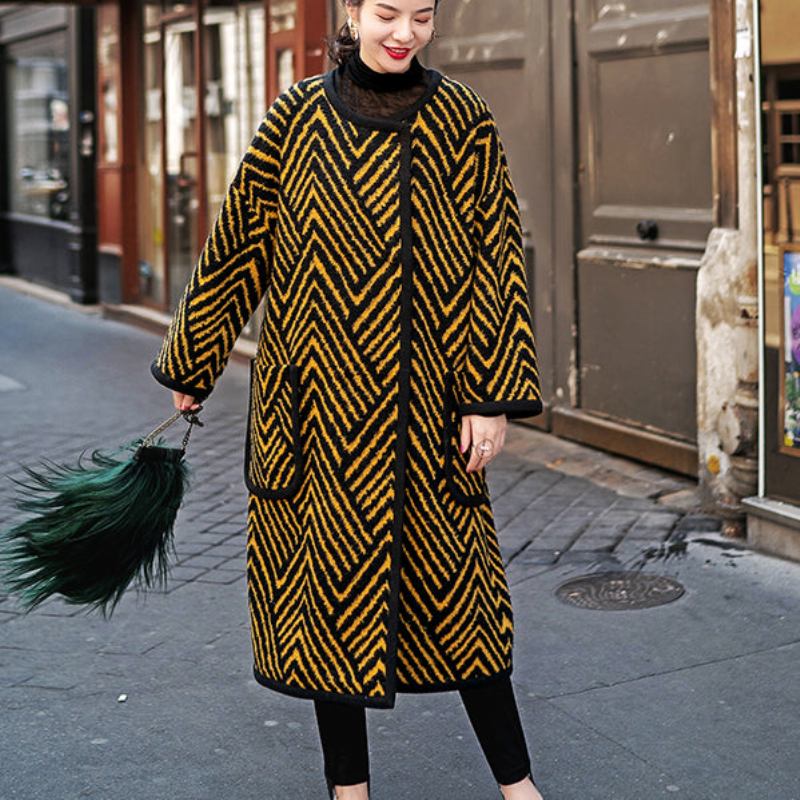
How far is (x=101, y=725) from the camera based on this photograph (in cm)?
429

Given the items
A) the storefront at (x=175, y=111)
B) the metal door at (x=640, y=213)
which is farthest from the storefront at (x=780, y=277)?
the storefront at (x=175, y=111)

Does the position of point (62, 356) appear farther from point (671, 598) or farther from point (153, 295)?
point (671, 598)

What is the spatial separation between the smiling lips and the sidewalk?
1.68 meters

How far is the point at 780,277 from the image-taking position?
5.54 m

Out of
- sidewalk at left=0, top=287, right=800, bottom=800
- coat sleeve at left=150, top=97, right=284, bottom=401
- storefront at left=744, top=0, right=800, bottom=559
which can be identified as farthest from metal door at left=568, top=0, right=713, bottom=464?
coat sleeve at left=150, top=97, right=284, bottom=401

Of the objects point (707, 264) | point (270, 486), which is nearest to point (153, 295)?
point (707, 264)

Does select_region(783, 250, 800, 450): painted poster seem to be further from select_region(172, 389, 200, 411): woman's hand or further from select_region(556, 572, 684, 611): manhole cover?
select_region(172, 389, 200, 411): woman's hand

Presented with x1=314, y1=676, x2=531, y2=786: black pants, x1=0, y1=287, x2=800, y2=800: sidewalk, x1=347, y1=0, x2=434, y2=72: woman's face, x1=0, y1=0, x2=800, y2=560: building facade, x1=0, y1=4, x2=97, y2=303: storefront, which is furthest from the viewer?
x1=0, y1=4, x2=97, y2=303: storefront

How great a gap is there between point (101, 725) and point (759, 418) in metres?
2.63

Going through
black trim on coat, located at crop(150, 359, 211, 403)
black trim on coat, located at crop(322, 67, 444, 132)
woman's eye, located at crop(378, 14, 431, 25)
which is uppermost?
woman's eye, located at crop(378, 14, 431, 25)

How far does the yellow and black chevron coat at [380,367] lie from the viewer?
126 inches

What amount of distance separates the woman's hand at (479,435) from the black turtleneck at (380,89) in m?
0.62

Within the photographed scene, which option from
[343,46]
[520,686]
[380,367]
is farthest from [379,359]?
[520,686]

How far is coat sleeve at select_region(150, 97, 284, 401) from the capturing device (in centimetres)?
328
